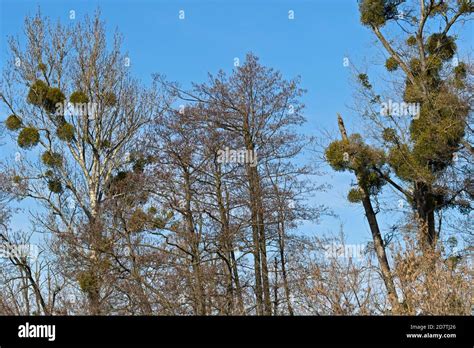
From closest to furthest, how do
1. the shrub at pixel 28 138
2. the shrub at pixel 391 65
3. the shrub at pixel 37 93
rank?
the shrub at pixel 391 65 < the shrub at pixel 28 138 < the shrub at pixel 37 93

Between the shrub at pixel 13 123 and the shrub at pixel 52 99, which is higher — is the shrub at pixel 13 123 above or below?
below

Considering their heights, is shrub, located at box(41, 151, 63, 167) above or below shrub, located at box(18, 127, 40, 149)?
below

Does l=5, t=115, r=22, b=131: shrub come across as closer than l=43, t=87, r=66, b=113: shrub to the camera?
Yes

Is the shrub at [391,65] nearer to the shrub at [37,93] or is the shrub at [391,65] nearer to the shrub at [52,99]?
the shrub at [52,99]

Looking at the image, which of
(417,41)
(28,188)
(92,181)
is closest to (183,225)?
(92,181)

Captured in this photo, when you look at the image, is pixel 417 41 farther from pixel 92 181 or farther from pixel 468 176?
pixel 92 181

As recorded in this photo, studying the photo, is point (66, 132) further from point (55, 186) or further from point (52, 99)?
point (55, 186)

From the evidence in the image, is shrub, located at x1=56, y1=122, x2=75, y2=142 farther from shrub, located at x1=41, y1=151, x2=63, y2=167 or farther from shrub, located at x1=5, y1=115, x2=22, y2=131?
shrub, located at x1=5, y1=115, x2=22, y2=131

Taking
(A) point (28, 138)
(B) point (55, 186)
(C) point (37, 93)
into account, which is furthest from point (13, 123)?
(B) point (55, 186)

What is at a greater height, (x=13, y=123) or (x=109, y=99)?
(x=109, y=99)

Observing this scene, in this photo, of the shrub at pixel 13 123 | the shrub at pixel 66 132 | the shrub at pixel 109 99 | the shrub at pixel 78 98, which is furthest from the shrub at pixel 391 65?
the shrub at pixel 13 123

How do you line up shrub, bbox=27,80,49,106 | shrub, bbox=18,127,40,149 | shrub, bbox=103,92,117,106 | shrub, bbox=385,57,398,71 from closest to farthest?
shrub, bbox=385,57,398,71 → shrub, bbox=18,127,40,149 → shrub, bbox=27,80,49,106 → shrub, bbox=103,92,117,106

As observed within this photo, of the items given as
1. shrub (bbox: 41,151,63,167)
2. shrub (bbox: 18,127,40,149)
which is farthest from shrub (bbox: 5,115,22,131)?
shrub (bbox: 41,151,63,167)
